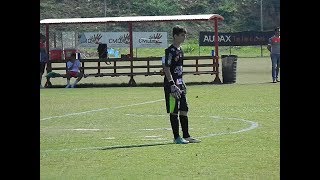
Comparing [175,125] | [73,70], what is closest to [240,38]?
[73,70]

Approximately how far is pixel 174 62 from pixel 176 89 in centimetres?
47

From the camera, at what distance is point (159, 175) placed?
32.7ft

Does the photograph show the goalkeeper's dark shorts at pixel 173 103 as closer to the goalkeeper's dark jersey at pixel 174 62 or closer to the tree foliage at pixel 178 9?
the goalkeeper's dark jersey at pixel 174 62

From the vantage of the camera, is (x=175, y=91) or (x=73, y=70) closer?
(x=175, y=91)

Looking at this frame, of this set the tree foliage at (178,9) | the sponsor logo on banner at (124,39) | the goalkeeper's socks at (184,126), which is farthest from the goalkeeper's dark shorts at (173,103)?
the tree foliage at (178,9)

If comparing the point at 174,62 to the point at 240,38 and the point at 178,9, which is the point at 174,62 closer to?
the point at 240,38

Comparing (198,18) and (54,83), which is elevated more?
(198,18)

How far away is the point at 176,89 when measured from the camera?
13547 mm

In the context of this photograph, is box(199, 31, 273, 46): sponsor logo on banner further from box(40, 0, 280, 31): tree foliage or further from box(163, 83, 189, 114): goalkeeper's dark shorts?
box(163, 83, 189, 114): goalkeeper's dark shorts

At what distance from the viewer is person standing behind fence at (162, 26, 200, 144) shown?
1352 cm

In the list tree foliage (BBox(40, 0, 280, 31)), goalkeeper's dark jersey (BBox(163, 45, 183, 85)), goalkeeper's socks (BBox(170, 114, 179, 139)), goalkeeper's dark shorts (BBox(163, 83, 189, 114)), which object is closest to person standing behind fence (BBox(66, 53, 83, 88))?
goalkeeper's dark jersey (BBox(163, 45, 183, 85))
